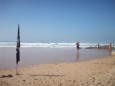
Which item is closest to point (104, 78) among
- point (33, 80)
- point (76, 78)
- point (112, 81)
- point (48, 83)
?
point (112, 81)

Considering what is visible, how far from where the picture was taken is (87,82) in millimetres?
9469

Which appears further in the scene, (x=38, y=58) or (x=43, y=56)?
(x=43, y=56)

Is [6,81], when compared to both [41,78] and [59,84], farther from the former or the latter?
[59,84]

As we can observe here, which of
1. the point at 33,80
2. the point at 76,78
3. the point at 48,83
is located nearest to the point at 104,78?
the point at 76,78

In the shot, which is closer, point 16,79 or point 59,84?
point 59,84

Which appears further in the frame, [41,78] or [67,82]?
[41,78]

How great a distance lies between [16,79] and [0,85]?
125cm

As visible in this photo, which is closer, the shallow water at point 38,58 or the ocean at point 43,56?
the shallow water at point 38,58

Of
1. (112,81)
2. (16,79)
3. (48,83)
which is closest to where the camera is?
(112,81)

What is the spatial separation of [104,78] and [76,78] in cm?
141

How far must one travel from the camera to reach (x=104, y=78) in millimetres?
9641

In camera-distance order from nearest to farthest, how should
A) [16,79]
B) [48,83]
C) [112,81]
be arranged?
[112,81]
[48,83]
[16,79]

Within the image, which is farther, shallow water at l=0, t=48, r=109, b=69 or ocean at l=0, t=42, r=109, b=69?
ocean at l=0, t=42, r=109, b=69

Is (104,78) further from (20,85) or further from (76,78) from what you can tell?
(20,85)
